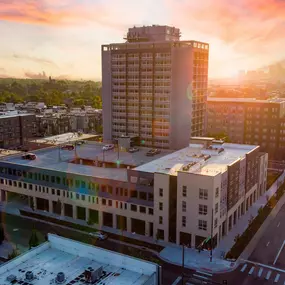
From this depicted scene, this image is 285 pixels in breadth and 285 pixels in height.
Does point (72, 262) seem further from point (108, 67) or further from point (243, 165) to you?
point (108, 67)

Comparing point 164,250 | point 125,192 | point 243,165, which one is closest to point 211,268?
point 164,250

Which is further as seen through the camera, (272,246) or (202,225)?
(272,246)

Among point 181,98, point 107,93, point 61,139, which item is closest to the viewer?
point 181,98

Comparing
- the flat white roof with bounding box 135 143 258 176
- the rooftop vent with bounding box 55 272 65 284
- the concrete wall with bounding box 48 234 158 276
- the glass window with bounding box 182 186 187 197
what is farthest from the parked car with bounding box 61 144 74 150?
the rooftop vent with bounding box 55 272 65 284

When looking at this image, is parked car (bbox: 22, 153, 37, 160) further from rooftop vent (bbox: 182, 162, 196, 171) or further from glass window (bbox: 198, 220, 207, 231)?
glass window (bbox: 198, 220, 207, 231)

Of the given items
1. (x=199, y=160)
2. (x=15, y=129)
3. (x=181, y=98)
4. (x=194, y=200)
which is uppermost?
(x=181, y=98)

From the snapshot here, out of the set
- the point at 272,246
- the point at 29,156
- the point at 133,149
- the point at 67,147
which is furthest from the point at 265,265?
the point at 67,147

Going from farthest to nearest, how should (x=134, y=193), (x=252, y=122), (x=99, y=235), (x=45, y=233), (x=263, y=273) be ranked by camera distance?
(x=252, y=122)
(x=134, y=193)
(x=45, y=233)
(x=99, y=235)
(x=263, y=273)

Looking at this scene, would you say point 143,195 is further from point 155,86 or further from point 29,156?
point 155,86
